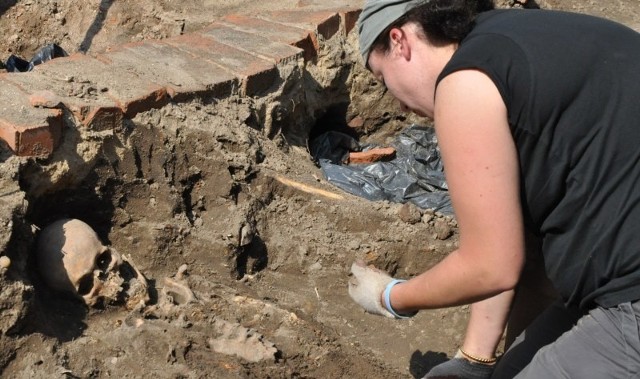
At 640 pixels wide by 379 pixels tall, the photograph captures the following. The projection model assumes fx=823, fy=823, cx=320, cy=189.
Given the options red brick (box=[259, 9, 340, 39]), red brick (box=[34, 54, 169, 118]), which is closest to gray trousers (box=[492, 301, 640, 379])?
red brick (box=[34, 54, 169, 118])

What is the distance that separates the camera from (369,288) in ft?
7.72

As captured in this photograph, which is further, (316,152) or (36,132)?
(316,152)

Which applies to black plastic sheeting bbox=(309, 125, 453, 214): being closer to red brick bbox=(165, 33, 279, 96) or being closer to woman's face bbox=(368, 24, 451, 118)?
red brick bbox=(165, 33, 279, 96)

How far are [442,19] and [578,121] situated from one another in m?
0.37

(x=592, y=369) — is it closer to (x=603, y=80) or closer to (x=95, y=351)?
(x=603, y=80)

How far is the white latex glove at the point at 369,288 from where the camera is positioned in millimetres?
2287

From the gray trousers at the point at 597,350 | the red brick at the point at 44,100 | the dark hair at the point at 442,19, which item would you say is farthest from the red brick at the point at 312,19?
the gray trousers at the point at 597,350

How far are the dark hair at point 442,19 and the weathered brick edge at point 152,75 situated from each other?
1681 mm

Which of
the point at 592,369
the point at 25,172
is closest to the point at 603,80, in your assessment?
the point at 592,369

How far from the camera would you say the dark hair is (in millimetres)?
1830

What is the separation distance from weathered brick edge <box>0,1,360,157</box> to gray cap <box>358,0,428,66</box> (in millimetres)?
1522

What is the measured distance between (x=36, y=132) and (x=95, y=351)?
2.69 ft

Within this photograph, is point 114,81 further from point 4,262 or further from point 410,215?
point 410,215

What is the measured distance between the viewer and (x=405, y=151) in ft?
16.4
